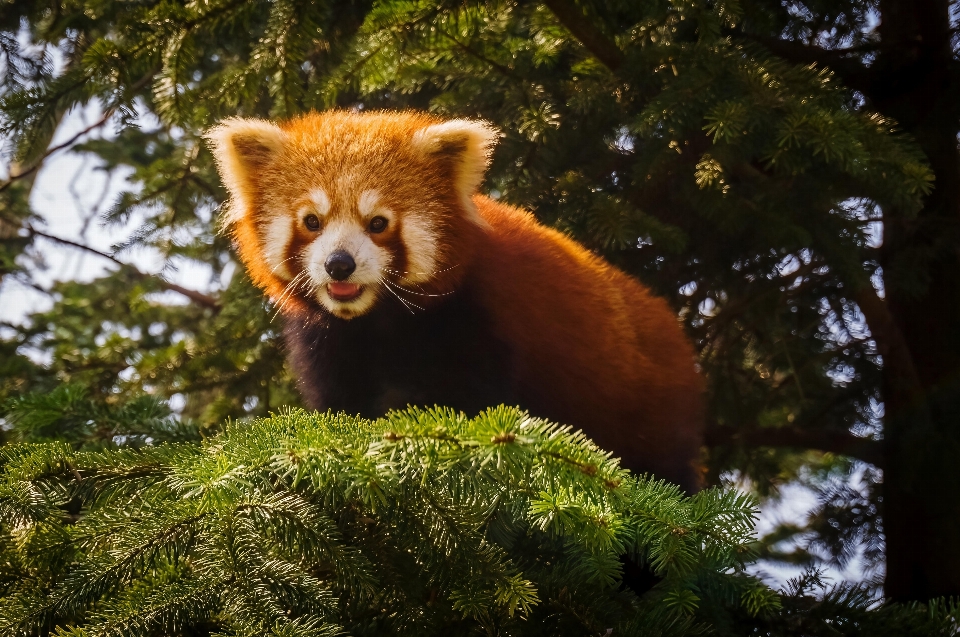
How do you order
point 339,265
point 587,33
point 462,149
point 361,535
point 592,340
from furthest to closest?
point 587,33 → point 592,340 → point 462,149 → point 339,265 → point 361,535

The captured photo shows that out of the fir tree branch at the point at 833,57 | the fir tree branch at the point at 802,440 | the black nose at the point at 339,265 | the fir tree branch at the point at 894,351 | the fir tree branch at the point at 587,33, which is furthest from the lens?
the fir tree branch at the point at 802,440

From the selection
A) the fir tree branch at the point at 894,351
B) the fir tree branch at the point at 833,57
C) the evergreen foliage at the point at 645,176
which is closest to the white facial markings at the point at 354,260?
the evergreen foliage at the point at 645,176

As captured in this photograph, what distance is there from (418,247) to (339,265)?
0.90 feet

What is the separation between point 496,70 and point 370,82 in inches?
19.5

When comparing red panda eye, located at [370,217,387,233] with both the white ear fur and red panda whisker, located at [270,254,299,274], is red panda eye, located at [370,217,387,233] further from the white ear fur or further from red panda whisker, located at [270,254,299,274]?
the white ear fur

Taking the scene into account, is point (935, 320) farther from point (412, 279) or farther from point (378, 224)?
point (378, 224)

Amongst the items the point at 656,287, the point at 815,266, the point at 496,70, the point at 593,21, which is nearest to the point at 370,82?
the point at 496,70

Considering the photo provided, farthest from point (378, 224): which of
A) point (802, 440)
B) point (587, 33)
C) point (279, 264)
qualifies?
point (802, 440)

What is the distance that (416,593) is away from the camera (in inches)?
73.8

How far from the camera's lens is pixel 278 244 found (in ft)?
8.02

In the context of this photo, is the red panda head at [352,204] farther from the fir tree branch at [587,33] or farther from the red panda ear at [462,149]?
the fir tree branch at [587,33]

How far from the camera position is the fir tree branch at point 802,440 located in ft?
11.8

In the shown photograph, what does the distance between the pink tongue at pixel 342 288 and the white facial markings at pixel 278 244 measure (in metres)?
0.22

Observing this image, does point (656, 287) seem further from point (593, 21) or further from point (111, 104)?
point (111, 104)
